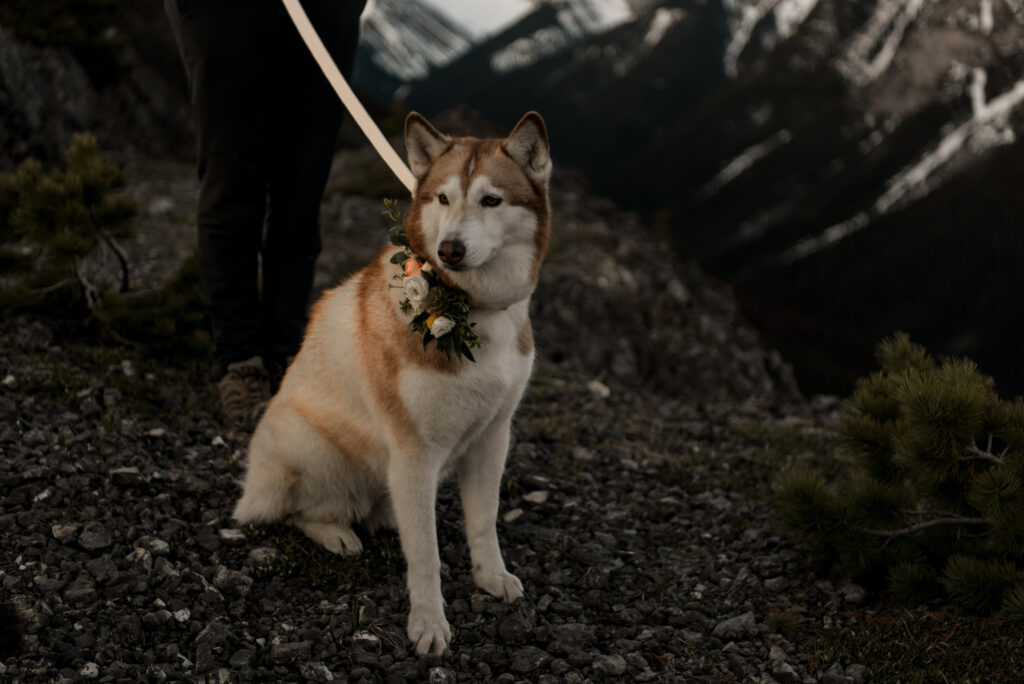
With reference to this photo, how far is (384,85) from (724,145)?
124m

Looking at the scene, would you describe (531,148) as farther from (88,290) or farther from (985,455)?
(88,290)

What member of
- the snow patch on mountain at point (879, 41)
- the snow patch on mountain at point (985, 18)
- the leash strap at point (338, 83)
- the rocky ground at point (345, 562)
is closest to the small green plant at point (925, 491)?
the rocky ground at point (345, 562)

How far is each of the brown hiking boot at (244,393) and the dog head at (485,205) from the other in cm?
299

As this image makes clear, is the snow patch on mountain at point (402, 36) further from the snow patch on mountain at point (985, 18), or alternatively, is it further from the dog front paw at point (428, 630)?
the snow patch on mountain at point (985, 18)

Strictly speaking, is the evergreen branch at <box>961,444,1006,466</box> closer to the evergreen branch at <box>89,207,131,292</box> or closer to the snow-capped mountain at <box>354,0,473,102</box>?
the evergreen branch at <box>89,207,131,292</box>

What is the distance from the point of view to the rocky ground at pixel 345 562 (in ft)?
12.3

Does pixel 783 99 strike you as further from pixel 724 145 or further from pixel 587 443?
pixel 587 443

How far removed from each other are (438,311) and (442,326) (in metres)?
0.12

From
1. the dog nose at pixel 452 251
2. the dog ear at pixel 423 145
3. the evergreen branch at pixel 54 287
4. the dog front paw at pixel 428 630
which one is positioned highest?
the dog ear at pixel 423 145

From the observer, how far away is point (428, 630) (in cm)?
392

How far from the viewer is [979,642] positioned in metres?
4.17

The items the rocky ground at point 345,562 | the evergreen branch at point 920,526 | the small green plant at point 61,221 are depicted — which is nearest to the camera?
the rocky ground at point 345,562

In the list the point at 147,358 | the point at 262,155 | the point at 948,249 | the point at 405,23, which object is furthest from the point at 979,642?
the point at 948,249

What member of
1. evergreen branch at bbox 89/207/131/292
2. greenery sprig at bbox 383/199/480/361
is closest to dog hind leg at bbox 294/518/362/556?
greenery sprig at bbox 383/199/480/361
